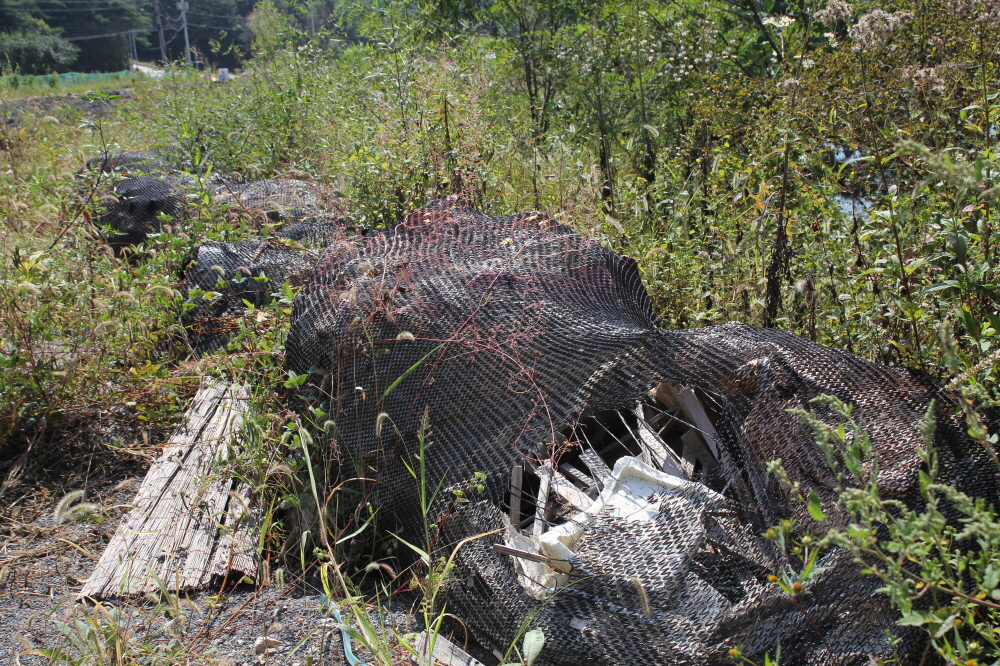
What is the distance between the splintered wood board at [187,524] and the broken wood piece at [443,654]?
30.6 inches

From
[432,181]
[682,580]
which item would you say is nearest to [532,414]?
[682,580]

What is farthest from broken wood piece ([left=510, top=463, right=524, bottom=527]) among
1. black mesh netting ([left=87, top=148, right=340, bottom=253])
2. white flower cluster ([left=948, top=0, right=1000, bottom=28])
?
black mesh netting ([left=87, top=148, right=340, bottom=253])

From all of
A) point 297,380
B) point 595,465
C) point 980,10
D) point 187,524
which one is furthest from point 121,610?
point 980,10

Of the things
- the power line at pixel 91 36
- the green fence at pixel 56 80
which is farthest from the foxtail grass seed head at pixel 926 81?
the power line at pixel 91 36

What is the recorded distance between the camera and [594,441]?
8.34 feet

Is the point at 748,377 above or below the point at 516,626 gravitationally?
above

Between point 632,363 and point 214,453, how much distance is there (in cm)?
195

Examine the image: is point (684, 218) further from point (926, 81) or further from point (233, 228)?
point (233, 228)

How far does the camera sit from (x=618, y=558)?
191 cm

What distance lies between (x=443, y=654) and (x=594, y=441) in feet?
2.76

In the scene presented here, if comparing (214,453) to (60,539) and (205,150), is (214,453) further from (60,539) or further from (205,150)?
(205,150)

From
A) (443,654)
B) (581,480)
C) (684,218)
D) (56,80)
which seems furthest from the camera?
(56,80)

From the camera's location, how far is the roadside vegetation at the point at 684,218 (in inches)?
72.2

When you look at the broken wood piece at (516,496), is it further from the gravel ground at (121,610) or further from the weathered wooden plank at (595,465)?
the gravel ground at (121,610)
